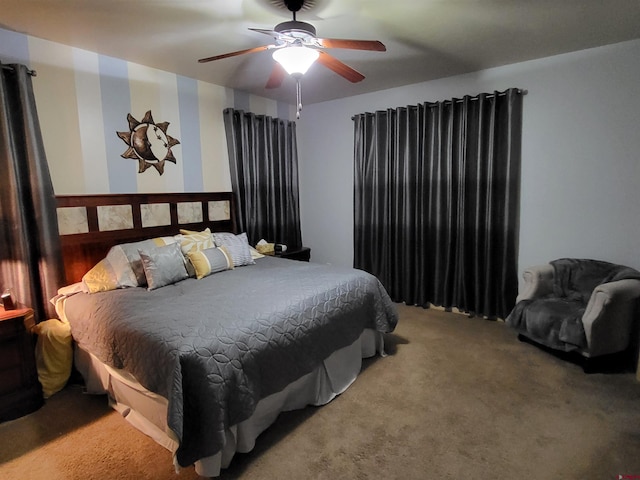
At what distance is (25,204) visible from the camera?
263 centimetres

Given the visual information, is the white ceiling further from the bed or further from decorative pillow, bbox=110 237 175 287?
decorative pillow, bbox=110 237 175 287

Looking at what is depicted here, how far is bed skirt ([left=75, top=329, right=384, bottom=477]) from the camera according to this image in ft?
6.14

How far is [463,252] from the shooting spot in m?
3.83

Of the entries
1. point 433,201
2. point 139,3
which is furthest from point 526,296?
point 139,3

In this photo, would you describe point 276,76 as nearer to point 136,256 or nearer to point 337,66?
point 337,66

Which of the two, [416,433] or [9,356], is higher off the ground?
[9,356]

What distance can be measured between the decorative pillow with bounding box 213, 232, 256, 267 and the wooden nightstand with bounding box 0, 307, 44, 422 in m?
1.49

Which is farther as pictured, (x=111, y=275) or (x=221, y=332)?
(x=111, y=275)

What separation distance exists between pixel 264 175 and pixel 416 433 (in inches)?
132

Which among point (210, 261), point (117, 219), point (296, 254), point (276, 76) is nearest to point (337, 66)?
point (276, 76)

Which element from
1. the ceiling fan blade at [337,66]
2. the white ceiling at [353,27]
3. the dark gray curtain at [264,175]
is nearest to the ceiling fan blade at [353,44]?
the ceiling fan blade at [337,66]

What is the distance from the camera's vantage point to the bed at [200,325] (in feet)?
5.69

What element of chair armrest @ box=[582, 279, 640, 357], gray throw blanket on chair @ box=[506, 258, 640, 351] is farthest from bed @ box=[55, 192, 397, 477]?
chair armrest @ box=[582, 279, 640, 357]

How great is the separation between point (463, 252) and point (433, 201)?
64 cm
